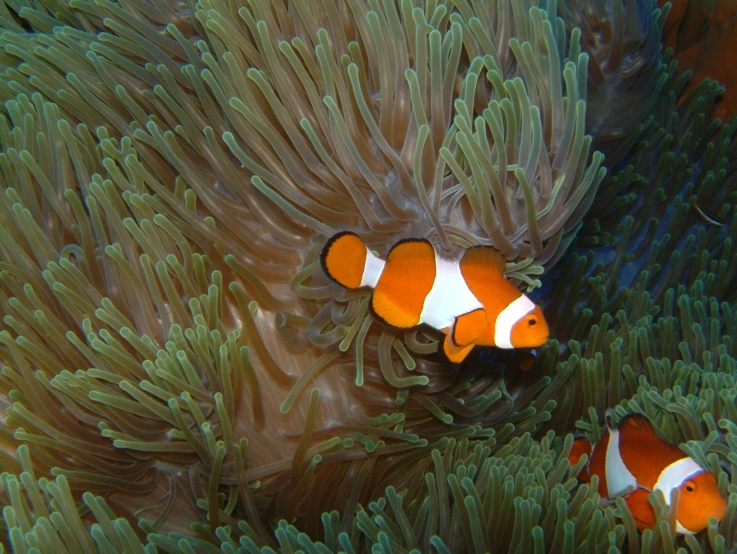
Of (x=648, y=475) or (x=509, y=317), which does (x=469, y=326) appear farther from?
(x=648, y=475)

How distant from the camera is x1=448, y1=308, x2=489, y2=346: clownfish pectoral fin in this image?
1.25 metres

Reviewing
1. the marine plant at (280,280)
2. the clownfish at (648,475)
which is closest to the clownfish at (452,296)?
the marine plant at (280,280)

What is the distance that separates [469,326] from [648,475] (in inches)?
25.2

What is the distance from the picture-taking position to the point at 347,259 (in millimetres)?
1234

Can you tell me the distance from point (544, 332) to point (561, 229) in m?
0.34

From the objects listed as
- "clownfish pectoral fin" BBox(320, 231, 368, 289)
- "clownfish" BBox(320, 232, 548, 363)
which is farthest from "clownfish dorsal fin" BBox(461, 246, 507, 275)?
"clownfish pectoral fin" BBox(320, 231, 368, 289)

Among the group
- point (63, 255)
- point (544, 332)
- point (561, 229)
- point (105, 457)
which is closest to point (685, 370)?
point (561, 229)

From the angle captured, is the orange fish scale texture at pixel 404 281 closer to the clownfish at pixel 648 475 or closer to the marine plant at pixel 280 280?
the marine plant at pixel 280 280

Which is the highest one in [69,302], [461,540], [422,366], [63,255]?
[63,255]

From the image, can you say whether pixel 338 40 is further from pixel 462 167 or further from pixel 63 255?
pixel 63 255

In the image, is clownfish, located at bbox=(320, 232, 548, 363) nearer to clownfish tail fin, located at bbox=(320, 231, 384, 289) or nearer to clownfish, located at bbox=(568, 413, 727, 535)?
clownfish tail fin, located at bbox=(320, 231, 384, 289)

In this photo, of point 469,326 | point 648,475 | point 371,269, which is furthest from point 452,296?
point 648,475

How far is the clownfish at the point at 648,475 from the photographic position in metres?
1.38

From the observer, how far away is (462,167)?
1.49 metres
